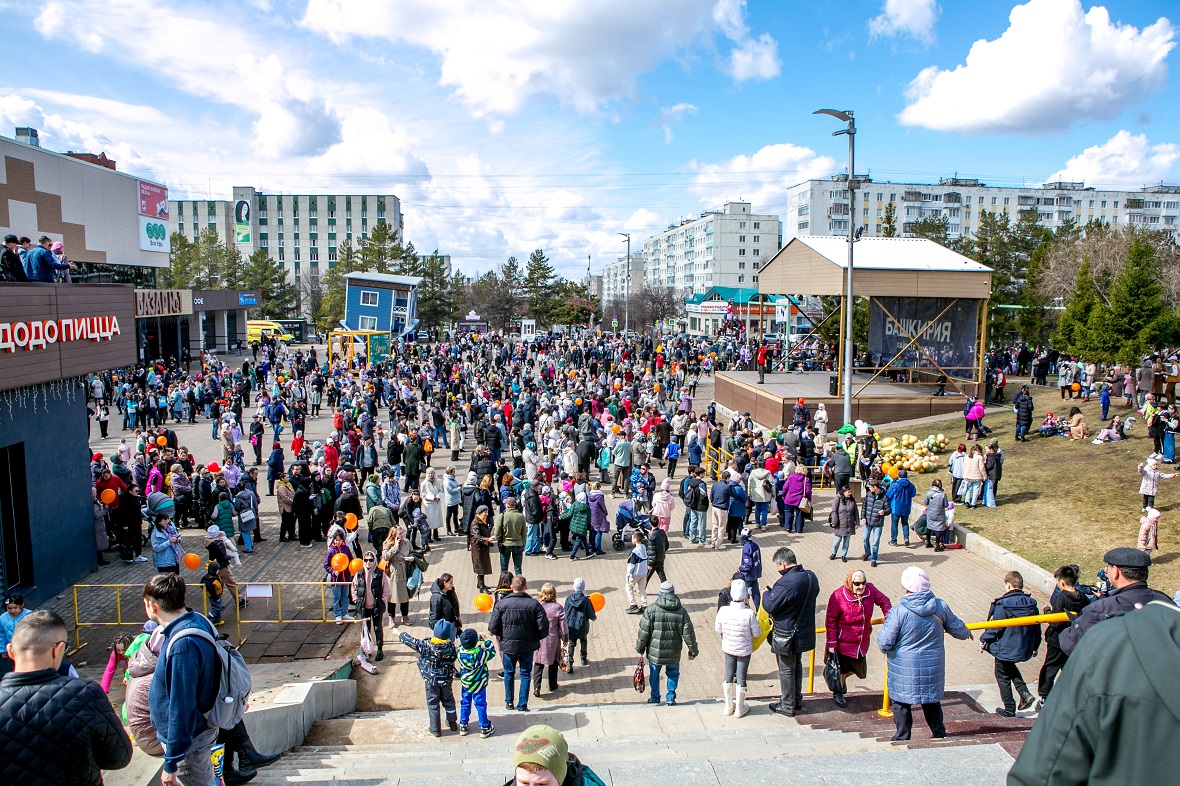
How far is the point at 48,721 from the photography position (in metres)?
3.47

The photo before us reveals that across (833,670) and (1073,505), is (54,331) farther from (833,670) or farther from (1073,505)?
(1073,505)

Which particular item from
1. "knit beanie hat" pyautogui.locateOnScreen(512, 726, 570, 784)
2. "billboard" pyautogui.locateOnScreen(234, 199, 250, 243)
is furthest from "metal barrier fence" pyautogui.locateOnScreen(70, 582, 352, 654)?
"billboard" pyautogui.locateOnScreen(234, 199, 250, 243)

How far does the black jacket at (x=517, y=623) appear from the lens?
7.73 metres

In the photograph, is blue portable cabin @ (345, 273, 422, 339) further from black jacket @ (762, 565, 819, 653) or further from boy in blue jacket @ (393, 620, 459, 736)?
black jacket @ (762, 565, 819, 653)

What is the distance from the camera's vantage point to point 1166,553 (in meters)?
11.9

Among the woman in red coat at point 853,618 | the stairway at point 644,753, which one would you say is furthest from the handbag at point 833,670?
the stairway at point 644,753

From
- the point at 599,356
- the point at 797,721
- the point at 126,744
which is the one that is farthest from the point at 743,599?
the point at 599,356

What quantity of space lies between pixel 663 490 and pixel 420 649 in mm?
6484

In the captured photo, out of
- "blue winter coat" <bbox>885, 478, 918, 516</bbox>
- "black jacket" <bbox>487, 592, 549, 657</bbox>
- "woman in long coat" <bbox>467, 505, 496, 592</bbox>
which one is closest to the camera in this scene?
"black jacket" <bbox>487, 592, 549, 657</bbox>

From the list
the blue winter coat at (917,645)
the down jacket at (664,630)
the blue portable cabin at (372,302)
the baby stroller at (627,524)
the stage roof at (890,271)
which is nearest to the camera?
the blue winter coat at (917,645)

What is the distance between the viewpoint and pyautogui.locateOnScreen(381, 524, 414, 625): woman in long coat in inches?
399

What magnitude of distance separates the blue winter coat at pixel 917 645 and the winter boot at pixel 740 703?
4.96 ft

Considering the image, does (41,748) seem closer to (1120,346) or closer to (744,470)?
(744,470)

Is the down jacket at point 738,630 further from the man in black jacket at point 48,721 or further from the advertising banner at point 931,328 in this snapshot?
the advertising banner at point 931,328
